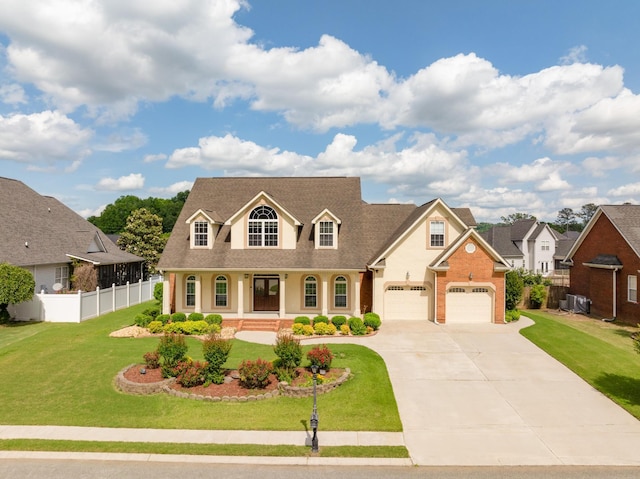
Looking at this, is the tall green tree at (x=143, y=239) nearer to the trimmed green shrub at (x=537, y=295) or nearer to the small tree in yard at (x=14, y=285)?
the small tree in yard at (x=14, y=285)

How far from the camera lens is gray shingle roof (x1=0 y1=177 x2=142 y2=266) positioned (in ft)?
91.1

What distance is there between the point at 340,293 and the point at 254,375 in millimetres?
13268

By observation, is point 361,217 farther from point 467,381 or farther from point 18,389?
point 18,389

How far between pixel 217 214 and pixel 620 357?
80.0ft

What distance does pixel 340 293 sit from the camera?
87.2 ft

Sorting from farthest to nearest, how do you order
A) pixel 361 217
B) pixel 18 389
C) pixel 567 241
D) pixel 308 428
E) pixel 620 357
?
pixel 567 241, pixel 361 217, pixel 620 357, pixel 18 389, pixel 308 428

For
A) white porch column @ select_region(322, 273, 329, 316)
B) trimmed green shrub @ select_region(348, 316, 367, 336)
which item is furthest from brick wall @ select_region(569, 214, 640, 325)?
white porch column @ select_region(322, 273, 329, 316)

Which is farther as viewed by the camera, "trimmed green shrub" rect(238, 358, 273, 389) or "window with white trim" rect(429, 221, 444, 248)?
"window with white trim" rect(429, 221, 444, 248)

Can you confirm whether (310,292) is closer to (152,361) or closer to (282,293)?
(282,293)

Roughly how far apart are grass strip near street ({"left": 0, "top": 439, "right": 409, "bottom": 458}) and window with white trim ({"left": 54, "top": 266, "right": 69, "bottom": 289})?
22474 millimetres

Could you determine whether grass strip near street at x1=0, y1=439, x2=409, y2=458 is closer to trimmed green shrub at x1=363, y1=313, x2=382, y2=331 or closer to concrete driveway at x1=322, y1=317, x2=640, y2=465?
concrete driveway at x1=322, y1=317, x2=640, y2=465

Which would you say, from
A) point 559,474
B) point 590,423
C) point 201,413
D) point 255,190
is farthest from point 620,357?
point 255,190

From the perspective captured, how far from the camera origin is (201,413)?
12.5 m

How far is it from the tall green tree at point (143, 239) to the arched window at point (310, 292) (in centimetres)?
2836
